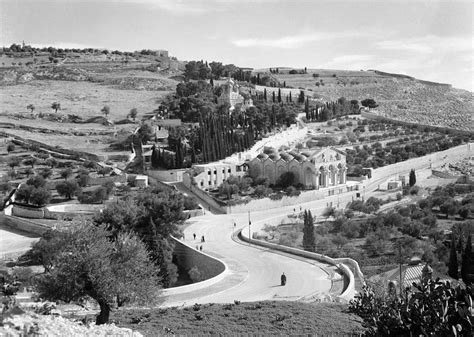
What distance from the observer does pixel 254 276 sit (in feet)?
77.2

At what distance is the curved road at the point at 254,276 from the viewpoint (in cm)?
2083

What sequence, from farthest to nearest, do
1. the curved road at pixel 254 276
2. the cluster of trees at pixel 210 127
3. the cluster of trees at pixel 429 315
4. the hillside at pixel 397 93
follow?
the hillside at pixel 397 93, the cluster of trees at pixel 210 127, the curved road at pixel 254 276, the cluster of trees at pixel 429 315

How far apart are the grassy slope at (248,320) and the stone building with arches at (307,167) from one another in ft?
88.2

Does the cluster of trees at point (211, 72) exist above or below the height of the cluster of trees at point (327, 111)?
above

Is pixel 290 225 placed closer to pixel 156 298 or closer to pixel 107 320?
pixel 156 298

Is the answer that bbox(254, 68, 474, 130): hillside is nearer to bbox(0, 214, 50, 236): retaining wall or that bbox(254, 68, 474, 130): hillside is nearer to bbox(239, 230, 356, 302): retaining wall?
bbox(0, 214, 50, 236): retaining wall

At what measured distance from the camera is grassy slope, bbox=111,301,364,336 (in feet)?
46.1

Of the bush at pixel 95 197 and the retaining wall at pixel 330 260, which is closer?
the retaining wall at pixel 330 260

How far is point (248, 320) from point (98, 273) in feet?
12.8

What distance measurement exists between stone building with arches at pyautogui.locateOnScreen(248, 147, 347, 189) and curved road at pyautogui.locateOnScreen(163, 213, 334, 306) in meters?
14.0

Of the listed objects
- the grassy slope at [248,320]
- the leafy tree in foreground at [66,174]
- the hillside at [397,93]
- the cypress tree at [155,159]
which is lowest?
the grassy slope at [248,320]

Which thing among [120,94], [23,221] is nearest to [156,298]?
[23,221]

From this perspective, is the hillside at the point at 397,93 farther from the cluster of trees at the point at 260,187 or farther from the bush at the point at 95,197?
the bush at the point at 95,197

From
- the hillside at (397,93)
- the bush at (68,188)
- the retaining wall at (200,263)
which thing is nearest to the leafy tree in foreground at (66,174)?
the bush at (68,188)
